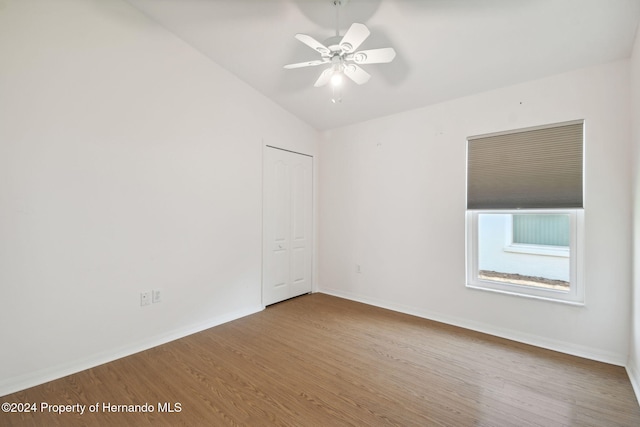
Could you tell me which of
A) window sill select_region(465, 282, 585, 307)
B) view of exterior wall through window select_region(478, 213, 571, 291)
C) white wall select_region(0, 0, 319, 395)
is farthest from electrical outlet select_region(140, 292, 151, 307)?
view of exterior wall through window select_region(478, 213, 571, 291)

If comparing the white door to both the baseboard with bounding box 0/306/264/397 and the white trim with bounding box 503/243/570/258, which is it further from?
the white trim with bounding box 503/243/570/258

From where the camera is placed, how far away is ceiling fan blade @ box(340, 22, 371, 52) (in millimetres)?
1812

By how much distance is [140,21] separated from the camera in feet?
8.75

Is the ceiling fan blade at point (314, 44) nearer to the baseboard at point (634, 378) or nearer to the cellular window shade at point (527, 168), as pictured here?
the cellular window shade at point (527, 168)

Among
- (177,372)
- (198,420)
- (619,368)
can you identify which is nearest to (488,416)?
(619,368)

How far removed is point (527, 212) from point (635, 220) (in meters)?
0.74

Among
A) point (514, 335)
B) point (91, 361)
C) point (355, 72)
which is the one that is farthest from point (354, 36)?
point (91, 361)

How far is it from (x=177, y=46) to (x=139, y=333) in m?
2.89

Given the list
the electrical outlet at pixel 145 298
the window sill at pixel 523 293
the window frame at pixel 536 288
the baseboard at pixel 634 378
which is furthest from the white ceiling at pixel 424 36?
the electrical outlet at pixel 145 298

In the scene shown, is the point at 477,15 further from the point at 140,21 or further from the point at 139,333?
the point at 139,333

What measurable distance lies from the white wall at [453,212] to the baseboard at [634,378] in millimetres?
163

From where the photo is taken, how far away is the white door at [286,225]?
12.5 feet

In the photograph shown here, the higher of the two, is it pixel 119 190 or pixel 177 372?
pixel 119 190

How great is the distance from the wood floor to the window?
0.65 m
